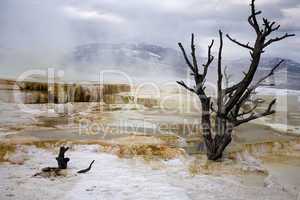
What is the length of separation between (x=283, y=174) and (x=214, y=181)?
1466 mm

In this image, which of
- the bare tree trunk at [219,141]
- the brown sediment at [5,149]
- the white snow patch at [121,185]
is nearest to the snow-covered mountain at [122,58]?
the brown sediment at [5,149]

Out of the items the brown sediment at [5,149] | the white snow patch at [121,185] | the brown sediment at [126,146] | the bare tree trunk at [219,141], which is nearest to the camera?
the white snow patch at [121,185]

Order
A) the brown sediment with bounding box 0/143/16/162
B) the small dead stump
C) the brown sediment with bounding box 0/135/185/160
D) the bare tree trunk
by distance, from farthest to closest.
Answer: the brown sediment with bounding box 0/135/185/160 < the brown sediment with bounding box 0/143/16/162 < the bare tree trunk < the small dead stump

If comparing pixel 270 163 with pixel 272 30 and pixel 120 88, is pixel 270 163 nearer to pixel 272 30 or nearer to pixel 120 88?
pixel 272 30

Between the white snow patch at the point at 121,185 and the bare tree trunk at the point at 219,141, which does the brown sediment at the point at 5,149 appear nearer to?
the white snow patch at the point at 121,185

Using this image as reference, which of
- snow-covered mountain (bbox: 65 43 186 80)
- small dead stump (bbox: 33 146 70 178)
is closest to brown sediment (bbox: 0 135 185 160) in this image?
small dead stump (bbox: 33 146 70 178)

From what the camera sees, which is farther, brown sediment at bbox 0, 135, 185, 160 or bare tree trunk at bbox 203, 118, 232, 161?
brown sediment at bbox 0, 135, 185, 160

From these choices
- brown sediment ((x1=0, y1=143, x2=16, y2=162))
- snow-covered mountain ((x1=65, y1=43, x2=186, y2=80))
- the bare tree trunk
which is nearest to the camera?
the bare tree trunk

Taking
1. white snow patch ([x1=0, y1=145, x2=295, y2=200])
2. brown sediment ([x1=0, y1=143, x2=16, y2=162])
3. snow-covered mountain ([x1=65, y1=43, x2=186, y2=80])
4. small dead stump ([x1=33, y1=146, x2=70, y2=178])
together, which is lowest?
white snow patch ([x1=0, y1=145, x2=295, y2=200])

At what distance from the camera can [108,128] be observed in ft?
33.6

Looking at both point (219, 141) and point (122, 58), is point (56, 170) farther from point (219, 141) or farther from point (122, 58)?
point (122, 58)

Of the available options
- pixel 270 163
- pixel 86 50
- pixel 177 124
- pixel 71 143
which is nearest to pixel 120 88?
pixel 177 124

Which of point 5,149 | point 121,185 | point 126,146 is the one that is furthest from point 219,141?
point 5,149

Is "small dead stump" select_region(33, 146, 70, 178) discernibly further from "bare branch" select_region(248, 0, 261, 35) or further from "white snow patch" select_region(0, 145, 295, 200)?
"bare branch" select_region(248, 0, 261, 35)
